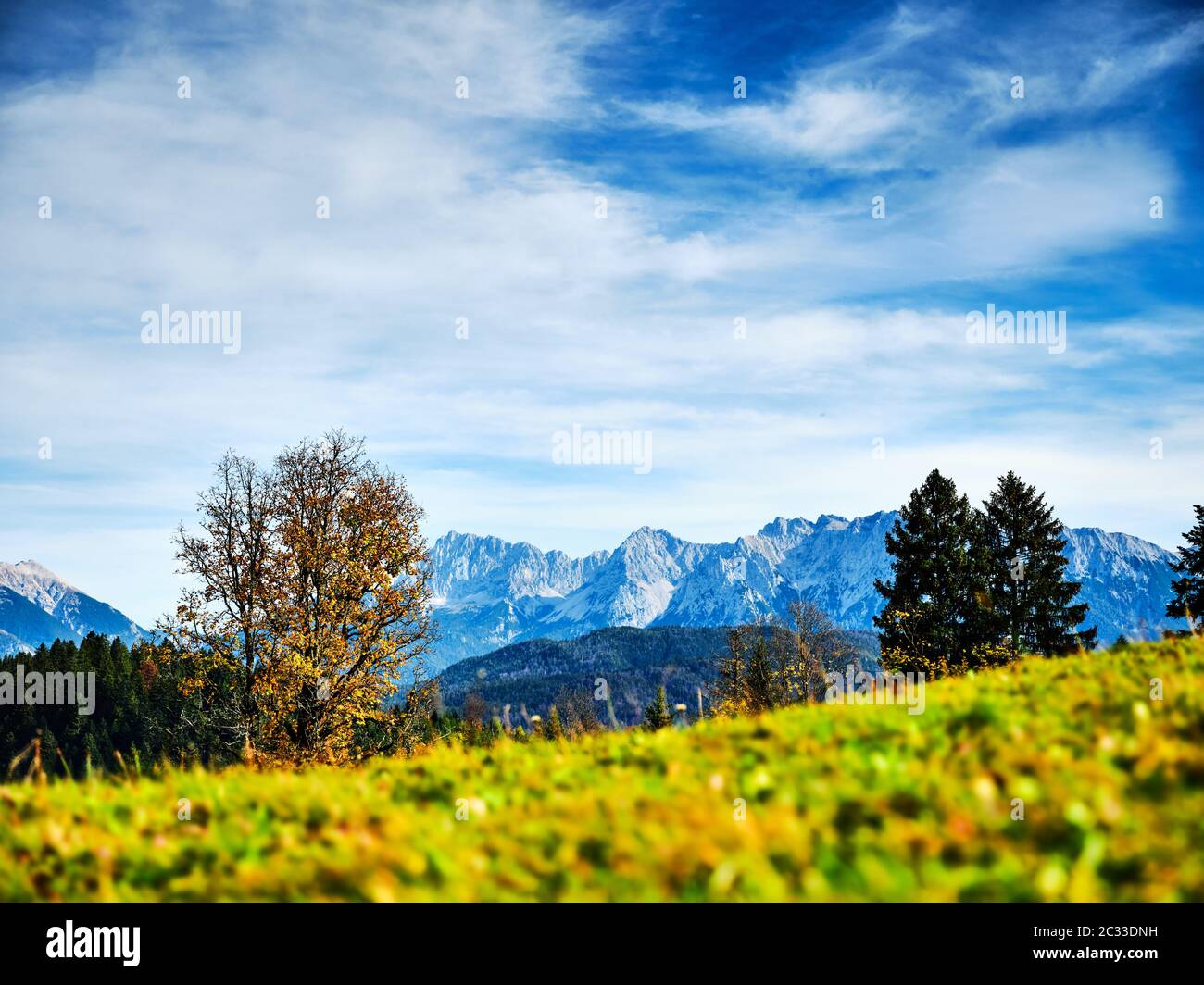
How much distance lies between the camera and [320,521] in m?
34.8

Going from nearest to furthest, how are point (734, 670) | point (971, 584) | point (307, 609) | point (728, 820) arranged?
point (728, 820) < point (307, 609) < point (971, 584) < point (734, 670)

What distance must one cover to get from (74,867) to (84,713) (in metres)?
151

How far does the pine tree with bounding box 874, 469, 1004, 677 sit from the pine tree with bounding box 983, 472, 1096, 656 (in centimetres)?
197

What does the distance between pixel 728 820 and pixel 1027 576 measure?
55.0 m

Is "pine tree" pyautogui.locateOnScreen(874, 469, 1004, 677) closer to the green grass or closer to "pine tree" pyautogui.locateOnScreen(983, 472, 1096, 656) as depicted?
"pine tree" pyautogui.locateOnScreen(983, 472, 1096, 656)

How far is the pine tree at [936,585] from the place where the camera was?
47.2m

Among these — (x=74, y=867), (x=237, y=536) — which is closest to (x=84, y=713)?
(x=237, y=536)

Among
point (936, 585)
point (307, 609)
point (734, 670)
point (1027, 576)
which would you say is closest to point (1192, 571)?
point (1027, 576)

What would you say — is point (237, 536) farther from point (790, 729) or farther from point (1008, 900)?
point (1008, 900)

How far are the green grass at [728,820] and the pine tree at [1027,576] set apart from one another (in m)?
46.0

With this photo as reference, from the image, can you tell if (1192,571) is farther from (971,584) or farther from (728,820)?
(728,820)

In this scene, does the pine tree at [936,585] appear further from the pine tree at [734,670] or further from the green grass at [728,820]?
the green grass at [728,820]

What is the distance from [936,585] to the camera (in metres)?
48.9
